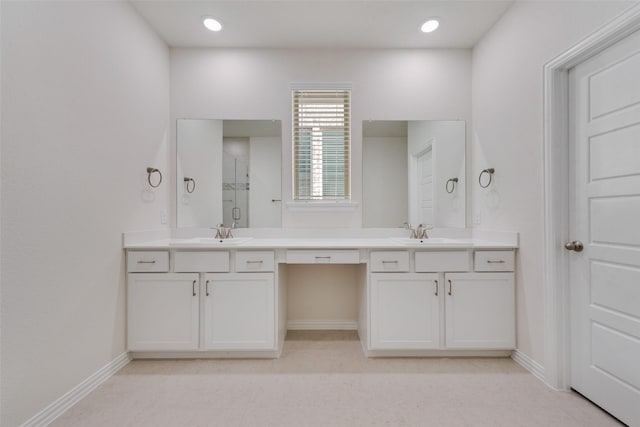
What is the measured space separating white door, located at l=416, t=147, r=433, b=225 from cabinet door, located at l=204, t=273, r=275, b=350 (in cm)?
153

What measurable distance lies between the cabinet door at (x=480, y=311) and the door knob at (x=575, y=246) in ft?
1.58

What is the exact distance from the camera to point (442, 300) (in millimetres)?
2125

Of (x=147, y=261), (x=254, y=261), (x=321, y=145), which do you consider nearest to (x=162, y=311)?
(x=147, y=261)

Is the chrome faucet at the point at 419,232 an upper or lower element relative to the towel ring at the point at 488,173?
lower

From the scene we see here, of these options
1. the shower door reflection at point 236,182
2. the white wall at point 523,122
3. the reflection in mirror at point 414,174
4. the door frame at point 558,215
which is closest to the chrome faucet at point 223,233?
the shower door reflection at point 236,182

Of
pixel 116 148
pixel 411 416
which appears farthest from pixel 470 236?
pixel 116 148

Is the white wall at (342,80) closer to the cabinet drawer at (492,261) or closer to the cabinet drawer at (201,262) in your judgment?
the cabinet drawer at (201,262)

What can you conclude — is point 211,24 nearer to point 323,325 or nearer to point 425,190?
point 425,190

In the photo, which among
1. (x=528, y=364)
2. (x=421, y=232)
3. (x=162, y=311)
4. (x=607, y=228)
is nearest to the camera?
(x=607, y=228)

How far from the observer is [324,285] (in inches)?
108

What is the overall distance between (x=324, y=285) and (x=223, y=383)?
119 centimetres

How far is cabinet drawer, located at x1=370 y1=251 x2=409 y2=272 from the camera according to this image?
2.13m

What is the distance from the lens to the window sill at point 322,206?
270 centimetres

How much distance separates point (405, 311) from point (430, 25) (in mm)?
2299
